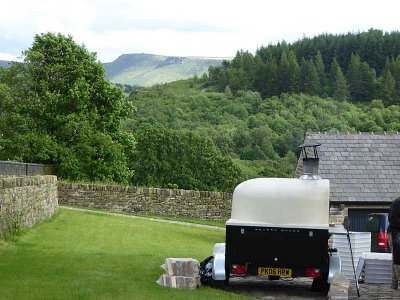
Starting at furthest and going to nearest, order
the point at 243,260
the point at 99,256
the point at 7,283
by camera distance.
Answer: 1. the point at 99,256
2. the point at 243,260
3. the point at 7,283

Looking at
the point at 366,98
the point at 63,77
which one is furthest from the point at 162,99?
the point at 63,77

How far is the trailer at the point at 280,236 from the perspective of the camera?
1620cm

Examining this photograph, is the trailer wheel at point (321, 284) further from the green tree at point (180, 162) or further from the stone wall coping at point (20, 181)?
the green tree at point (180, 162)

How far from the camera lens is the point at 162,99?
183 meters

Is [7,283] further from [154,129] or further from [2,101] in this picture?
[154,129]

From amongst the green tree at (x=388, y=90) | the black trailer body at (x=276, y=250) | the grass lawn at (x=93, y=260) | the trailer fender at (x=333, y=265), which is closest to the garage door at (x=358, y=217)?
the grass lawn at (x=93, y=260)

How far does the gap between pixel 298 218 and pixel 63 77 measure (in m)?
37.8

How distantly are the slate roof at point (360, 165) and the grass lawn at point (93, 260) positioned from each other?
25.1 feet

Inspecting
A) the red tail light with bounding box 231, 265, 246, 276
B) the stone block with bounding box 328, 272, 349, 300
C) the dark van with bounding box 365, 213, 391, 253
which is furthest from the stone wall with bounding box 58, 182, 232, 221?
the stone block with bounding box 328, 272, 349, 300

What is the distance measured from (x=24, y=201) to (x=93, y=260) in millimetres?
6025

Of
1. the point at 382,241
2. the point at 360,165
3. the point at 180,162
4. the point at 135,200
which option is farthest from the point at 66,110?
the point at 180,162

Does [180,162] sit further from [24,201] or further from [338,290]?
[338,290]

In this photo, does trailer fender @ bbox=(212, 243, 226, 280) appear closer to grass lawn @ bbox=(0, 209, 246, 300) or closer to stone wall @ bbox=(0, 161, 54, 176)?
grass lawn @ bbox=(0, 209, 246, 300)

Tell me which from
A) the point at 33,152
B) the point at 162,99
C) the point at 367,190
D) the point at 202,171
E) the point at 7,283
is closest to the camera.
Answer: the point at 7,283
